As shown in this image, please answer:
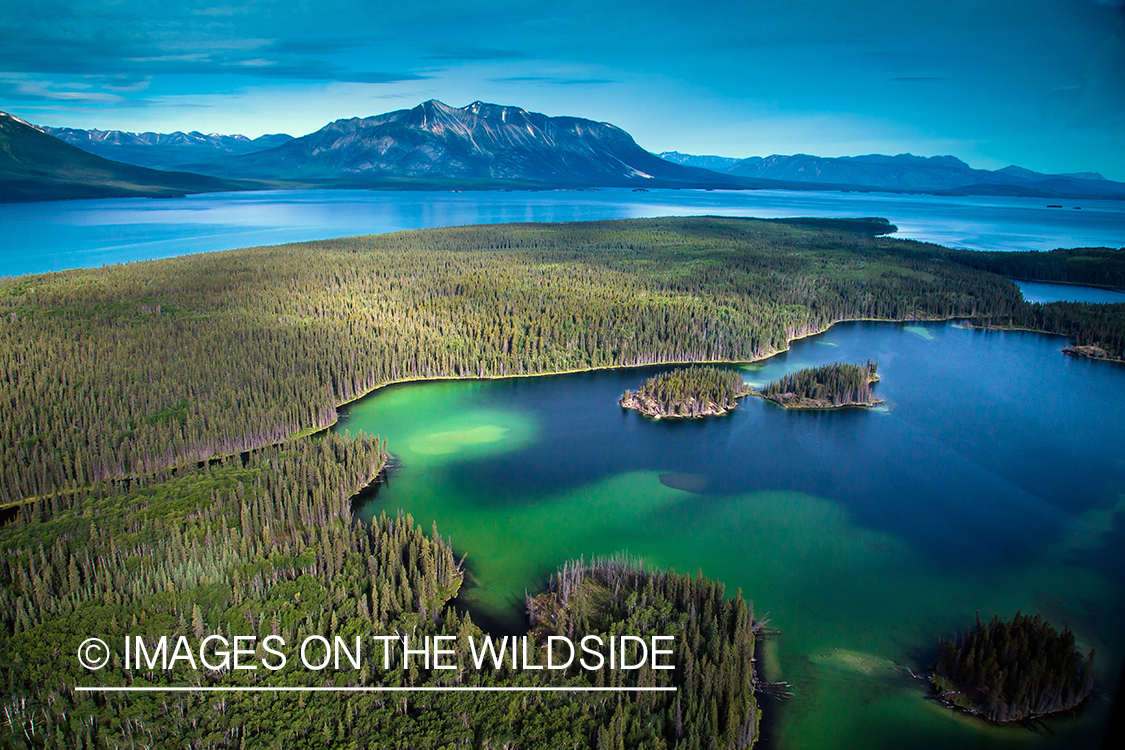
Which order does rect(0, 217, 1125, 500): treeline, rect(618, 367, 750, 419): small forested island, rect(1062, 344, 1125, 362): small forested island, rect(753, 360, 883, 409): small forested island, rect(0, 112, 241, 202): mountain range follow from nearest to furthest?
1. rect(0, 217, 1125, 500): treeline
2. rect(618, 367, 750, 419): small forested island
3. rect(753, 360, 883, 409): small forested island
4. rect(1062, 344, 1125, 362): small forested island
5. rect(0, 112, 241, 202): mountain range

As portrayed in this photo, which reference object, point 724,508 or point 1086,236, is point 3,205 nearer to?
point 724,508

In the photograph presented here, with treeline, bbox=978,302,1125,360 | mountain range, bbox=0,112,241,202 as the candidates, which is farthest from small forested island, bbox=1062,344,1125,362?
mountain range, bbox=0,112,241,202

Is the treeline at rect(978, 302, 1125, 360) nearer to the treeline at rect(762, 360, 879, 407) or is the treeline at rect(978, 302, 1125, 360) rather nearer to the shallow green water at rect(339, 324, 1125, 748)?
the shallow green water at rect(339, 324, 1125, 748)

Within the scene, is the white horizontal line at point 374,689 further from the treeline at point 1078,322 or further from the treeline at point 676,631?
the treeline at point 1078,322

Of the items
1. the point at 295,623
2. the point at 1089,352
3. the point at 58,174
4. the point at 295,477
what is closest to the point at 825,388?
the point at 1089,352

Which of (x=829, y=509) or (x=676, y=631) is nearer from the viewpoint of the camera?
(x=676, y=631)

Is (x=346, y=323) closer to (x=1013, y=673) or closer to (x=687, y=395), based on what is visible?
(x=687, y=395)

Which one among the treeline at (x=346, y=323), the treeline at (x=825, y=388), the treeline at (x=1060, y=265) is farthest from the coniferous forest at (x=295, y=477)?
the treeline at (x=1060, y=265)
